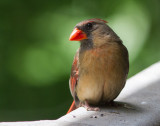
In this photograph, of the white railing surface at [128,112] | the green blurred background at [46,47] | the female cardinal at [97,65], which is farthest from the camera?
the green blurred background at [46,47]

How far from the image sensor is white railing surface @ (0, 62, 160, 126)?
2275 millimetres

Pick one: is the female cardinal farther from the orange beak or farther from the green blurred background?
the green blurred background

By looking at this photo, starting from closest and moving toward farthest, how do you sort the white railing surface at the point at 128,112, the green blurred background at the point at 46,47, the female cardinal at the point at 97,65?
1. the white railing surface at the point at 128,112
2. the female cardinal at the point at 97,65
3. the green blurred background at the point at 46,47

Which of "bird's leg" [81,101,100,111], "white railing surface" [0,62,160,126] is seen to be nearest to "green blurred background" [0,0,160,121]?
"white railing surface" [0,62,160,126]

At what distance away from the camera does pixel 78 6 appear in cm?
477

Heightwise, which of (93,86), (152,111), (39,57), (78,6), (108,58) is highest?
(78,6)

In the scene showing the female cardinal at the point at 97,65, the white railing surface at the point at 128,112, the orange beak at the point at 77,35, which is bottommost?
the white railing surface at the point at 128,112

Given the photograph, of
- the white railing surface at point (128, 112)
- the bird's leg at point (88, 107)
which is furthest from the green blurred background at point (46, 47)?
the bird's leg at point (88, 107)

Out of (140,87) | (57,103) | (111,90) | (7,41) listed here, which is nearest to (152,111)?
(111,90)

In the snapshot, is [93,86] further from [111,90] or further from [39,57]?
[39,57]

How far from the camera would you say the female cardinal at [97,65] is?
2.61m

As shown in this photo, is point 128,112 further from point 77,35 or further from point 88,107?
point 77,35

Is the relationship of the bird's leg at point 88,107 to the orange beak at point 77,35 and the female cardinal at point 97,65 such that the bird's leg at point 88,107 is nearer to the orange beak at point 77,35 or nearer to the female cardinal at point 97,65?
the female cardinal at point 97,65

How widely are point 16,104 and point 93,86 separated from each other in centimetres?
213
